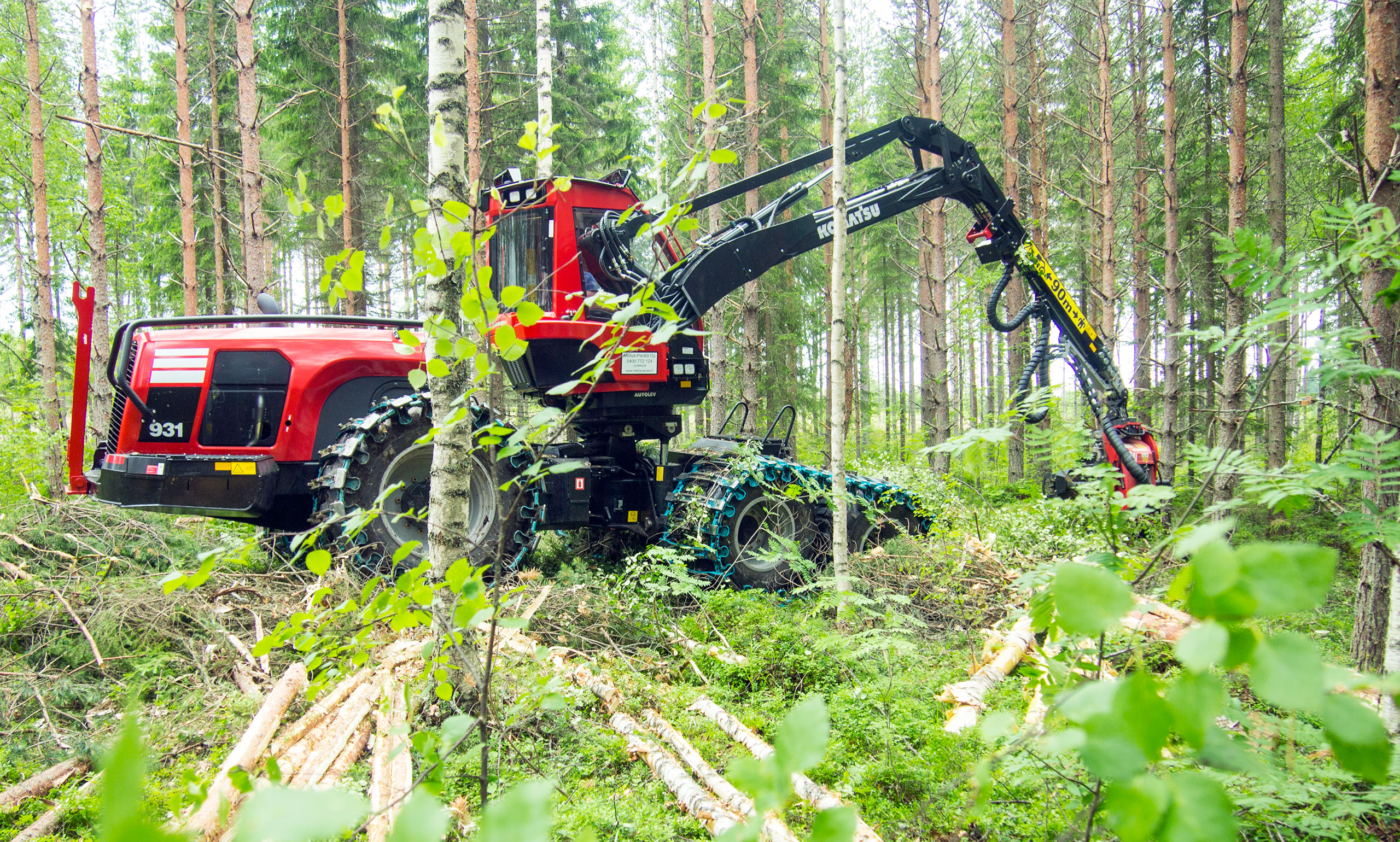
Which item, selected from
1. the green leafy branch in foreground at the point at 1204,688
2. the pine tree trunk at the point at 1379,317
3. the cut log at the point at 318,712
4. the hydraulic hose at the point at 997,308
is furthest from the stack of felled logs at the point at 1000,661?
the hydraulic hose at the point at 997,308

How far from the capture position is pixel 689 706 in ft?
12.0

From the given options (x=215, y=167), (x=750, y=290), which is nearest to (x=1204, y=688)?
(x=750, y=290)

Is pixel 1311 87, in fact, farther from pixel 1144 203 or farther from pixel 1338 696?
pixel 1338 696

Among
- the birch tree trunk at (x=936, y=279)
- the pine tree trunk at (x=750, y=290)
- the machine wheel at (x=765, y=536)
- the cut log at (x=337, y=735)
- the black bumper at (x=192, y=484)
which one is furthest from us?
the birch tree trunk at (x=936, y=279)

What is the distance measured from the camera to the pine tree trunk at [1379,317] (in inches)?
111

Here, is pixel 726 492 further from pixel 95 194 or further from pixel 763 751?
pixel 95 194

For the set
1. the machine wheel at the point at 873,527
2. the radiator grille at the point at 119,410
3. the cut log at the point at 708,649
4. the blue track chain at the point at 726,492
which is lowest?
the cut log at the point at 708,649

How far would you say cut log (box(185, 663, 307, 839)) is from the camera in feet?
8.07

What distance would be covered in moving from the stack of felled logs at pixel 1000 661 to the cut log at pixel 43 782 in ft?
13.0

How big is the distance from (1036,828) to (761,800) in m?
2.19

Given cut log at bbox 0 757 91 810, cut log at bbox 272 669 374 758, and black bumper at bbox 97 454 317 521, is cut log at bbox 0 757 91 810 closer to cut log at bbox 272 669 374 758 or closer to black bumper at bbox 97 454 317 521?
cut log at bbox 272 669 374 758

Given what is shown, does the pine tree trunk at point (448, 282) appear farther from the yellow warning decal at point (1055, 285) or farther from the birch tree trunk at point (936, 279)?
the birch tree trunk at point (936, 279)

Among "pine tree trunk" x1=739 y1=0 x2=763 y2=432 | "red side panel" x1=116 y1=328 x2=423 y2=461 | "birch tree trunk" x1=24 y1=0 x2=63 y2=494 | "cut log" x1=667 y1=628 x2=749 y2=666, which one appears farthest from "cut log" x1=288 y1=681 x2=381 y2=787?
"birch tree trunk" x1=24 y1=0 x2=63 y2=494

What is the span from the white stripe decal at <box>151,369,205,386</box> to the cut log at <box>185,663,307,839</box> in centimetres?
263
